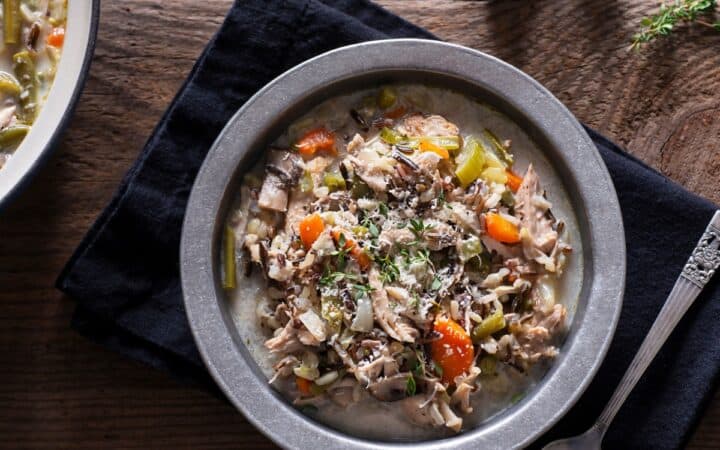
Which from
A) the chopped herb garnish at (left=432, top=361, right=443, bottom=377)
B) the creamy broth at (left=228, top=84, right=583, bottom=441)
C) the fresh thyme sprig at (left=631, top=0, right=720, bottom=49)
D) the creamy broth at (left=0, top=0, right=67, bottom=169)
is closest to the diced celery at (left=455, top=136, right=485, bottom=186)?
A: the creamy broth at (left=228, top=84, right=583, bottom=441)

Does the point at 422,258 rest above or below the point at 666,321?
above

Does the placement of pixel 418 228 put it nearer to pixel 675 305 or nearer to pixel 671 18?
pixel 675 305

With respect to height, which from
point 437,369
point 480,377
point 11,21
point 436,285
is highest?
point 11,21

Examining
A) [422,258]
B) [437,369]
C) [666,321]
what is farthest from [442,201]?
[666,321]

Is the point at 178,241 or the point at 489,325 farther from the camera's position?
the point at 178,241

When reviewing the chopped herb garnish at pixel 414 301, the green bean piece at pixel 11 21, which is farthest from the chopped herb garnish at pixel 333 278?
the green bean piece at pixel 11 21

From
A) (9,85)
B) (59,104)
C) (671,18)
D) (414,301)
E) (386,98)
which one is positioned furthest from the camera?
(671,18)
